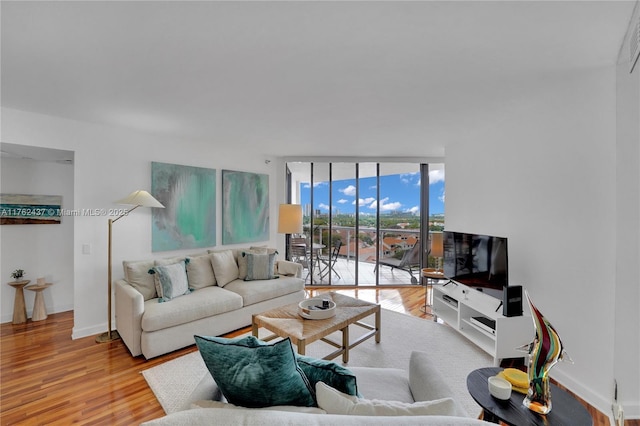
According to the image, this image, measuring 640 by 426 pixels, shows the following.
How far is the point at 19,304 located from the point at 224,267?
243 centimetres

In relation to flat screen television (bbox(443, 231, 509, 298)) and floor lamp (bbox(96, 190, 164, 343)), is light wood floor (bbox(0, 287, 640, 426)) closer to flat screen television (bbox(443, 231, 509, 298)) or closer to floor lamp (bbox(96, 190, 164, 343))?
floor lamp (bbox(96, 190, 164, 343))

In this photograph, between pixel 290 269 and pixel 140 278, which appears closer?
pixel 140 278

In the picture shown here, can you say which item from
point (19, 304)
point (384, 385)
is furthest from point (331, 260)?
point (19, 304)

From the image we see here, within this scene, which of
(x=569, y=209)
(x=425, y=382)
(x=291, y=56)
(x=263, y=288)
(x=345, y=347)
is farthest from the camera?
(x=263, y=288)

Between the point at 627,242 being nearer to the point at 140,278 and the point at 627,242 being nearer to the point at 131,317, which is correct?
the point at 131,317

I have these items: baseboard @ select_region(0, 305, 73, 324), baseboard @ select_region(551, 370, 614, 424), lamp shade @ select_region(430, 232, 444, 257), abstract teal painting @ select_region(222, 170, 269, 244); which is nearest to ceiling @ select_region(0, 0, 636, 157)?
abstract teal painting @ select_region(222, 170, 269, 244)

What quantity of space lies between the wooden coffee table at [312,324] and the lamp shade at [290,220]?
179 centimetres

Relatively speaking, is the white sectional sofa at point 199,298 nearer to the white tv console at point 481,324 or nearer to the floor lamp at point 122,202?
the floor lamp at point 122,202

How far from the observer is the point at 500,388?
146 centimetres

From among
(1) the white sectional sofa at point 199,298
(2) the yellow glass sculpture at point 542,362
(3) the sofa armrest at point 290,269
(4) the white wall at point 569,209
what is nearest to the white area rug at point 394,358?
(1) the white sectional sofa at point 199,298

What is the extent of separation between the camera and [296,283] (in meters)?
4.20

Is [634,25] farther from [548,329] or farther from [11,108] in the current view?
[11,108]

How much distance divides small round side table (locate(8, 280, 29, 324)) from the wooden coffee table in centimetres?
312

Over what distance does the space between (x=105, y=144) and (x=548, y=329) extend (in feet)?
14.3
